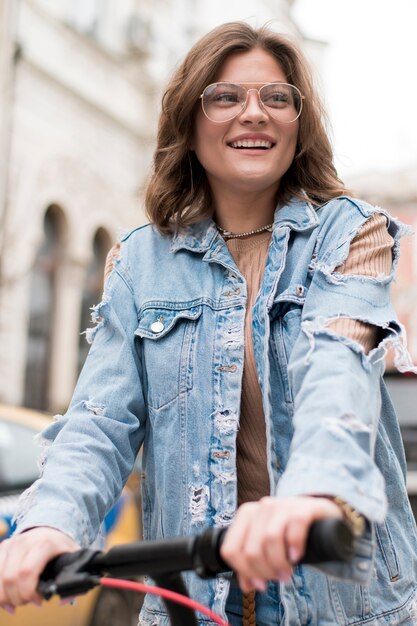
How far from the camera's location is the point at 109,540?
5.53 metres

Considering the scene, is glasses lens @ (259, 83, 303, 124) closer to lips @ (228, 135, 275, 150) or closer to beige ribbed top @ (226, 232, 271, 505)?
lips @ (228, 135, 275, 150)

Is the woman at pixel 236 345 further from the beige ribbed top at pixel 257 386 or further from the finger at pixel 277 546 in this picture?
the finger at pixel 277 546

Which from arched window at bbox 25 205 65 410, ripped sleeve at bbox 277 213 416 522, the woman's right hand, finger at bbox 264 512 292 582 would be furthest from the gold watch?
arched window at bbox 25 205 65 410

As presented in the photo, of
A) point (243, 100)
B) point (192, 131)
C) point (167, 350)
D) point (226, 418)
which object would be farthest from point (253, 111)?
point (226, 418)

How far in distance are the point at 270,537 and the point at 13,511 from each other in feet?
12.5

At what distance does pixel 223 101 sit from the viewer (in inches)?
83.6

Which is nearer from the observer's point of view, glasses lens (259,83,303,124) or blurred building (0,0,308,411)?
glasses lens (259,83,303,124)

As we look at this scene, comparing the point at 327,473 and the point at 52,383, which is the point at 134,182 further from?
the point at 327,473

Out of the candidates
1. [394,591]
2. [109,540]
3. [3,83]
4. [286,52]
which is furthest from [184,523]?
[3,83]

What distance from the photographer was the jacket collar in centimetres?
206

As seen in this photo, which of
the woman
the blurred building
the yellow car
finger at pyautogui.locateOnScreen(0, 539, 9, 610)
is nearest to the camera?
finger at pyautogui.locateOnScreen(0, 539, 9, 610)

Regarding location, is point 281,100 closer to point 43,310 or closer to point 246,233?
point 246,233

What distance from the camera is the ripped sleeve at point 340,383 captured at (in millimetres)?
1397

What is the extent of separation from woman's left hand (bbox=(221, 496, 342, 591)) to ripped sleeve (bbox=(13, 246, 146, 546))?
477 millimetres
